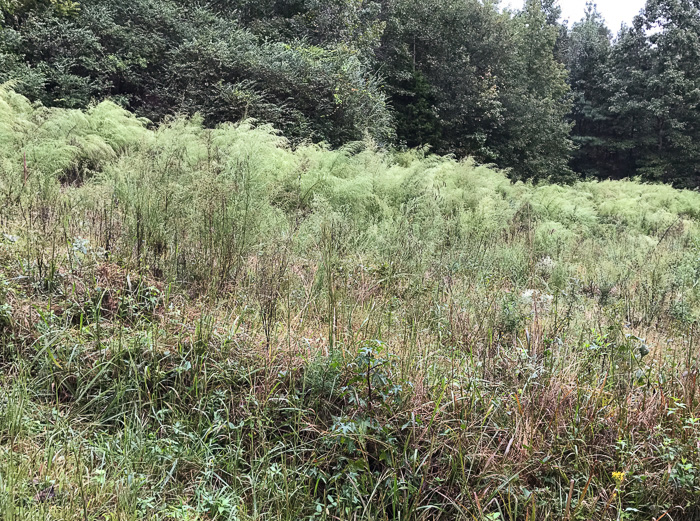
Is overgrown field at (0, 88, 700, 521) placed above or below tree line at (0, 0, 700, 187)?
below

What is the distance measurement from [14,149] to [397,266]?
410 cm

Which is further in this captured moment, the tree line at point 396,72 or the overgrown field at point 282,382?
the tree line at point 396,72

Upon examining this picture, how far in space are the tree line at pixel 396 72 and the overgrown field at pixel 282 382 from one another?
19.4 ft

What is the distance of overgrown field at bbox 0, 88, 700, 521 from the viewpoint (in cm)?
167

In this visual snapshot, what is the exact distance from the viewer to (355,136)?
11359 mm

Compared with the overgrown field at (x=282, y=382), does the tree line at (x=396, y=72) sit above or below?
above

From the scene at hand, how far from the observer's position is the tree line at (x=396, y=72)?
30.3 feet

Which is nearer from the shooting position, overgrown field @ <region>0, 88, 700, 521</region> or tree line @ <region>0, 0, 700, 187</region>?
overgrown field @ <region>0, 88, 700, 521</region>

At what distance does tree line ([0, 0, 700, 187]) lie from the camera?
9227mm

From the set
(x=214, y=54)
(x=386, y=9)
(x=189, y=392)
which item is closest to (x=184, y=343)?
(x=189, y=392)

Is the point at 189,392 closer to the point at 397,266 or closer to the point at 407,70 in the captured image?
the point at 397,266

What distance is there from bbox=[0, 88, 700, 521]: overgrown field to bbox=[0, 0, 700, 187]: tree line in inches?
233

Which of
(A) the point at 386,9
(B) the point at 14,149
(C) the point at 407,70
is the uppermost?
(A) the point at 386,9

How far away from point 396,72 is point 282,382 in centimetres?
1601
